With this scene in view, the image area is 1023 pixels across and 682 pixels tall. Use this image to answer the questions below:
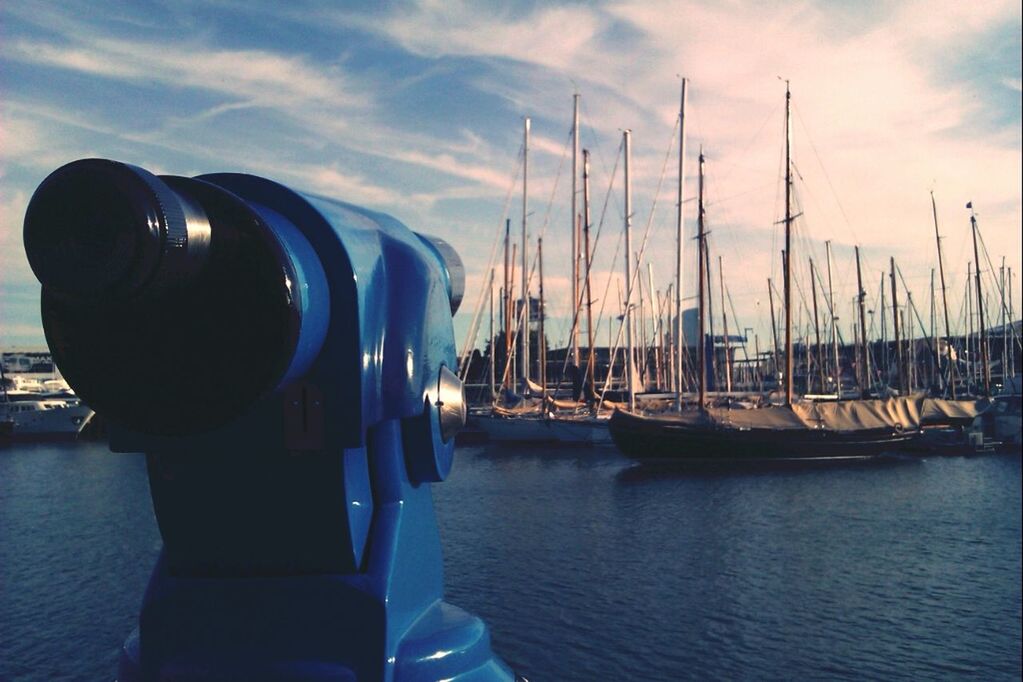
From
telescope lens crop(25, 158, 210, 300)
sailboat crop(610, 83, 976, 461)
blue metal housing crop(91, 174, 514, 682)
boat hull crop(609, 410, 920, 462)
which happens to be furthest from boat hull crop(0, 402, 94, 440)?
telescope lens crop(25, 158, 210, 300)

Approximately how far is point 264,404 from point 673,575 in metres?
18.9

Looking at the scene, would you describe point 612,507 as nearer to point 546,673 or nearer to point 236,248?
point 546,673

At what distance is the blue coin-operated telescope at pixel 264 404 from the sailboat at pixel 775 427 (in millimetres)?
39533

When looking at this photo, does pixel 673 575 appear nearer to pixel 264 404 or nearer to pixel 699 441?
pixel 264 404

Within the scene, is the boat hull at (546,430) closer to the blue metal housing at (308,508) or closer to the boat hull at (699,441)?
the boat hull at (699,441)

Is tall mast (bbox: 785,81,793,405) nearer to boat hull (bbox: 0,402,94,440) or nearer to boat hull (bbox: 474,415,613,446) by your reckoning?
boat hull (bbox: 474,415,613,446)

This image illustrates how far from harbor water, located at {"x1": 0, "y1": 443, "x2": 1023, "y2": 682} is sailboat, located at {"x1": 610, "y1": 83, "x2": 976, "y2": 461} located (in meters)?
3.30

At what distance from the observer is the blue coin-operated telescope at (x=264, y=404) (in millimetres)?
2225

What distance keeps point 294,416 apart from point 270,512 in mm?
351

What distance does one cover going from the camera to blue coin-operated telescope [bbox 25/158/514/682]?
222 cm

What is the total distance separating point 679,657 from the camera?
47.1ft

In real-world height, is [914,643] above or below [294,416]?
below

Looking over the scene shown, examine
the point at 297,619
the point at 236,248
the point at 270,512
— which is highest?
the point at 236,248

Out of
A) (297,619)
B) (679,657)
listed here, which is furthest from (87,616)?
(297,619)
